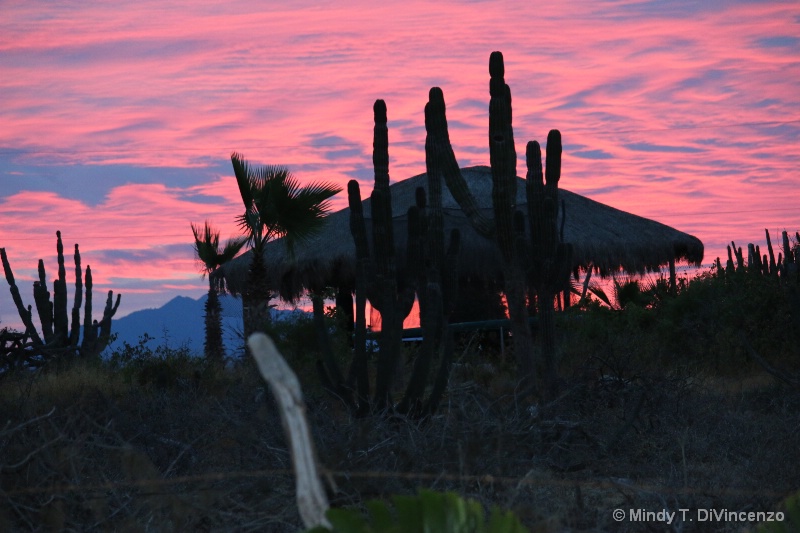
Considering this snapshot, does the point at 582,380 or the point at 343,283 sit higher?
the point at 343,283

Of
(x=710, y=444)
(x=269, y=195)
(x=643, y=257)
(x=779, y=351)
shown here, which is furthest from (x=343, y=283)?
(x=710, y=444)

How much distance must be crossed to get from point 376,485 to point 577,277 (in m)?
17.7

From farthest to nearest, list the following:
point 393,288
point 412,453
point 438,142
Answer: point 438,142 < point 393,288 < point 412,453

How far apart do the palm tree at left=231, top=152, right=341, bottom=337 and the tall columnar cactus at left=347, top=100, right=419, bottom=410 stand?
20.2ft

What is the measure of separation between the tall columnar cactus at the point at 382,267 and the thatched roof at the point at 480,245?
785 centimetres

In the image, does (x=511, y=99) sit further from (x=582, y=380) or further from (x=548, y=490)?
(x=548, y=490)

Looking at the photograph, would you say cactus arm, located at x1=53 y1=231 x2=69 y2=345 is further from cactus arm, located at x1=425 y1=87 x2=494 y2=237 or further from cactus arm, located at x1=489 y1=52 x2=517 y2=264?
cactus arm, located at x1=489 y1=52 x2=517 y2=264

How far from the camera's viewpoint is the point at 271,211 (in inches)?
602

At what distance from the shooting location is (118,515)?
4.17 meters

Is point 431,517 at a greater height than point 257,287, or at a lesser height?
lesser

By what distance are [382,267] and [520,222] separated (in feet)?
5.00

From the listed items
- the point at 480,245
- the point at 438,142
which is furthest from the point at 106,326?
the point at 438,142

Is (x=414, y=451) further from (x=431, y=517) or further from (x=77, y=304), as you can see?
(x=77, y=304)

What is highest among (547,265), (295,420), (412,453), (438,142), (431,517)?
(438,142)
